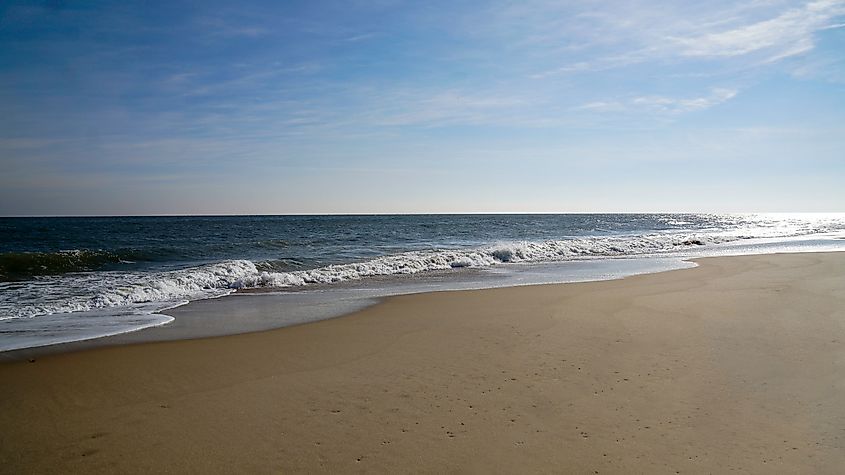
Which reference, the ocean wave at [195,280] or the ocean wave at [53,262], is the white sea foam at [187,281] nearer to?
the ocean wave at [195,280]

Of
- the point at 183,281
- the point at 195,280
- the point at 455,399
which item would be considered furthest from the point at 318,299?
the point at 455,399

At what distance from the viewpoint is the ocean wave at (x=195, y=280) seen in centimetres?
1110

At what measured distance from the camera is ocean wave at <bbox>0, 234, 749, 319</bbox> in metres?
11.1

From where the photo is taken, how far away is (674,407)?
15.0ft

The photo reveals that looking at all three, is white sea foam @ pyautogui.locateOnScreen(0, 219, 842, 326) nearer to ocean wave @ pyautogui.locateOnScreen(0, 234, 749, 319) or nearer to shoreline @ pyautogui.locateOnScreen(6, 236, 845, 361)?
ocean wave @ pyautogui.locateOnScreen(0, 234, 749, 319)

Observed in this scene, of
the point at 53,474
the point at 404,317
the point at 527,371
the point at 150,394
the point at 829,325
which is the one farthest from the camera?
the point at 404,317

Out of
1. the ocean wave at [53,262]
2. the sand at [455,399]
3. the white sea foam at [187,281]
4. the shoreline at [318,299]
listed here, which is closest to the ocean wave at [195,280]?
the white sea foam at [187,281]

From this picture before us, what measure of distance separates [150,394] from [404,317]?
449cm

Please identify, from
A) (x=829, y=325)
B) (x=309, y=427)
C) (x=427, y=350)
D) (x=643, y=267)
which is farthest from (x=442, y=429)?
(x=643, y=267)

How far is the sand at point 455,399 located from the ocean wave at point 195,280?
5.17 metres

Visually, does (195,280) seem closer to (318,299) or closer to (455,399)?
(318,299)

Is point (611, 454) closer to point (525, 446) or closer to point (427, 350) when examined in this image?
point (525, 446)

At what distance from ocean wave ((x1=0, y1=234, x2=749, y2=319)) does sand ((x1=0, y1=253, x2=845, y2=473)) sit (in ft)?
17.0

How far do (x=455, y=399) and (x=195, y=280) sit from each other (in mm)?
11455
